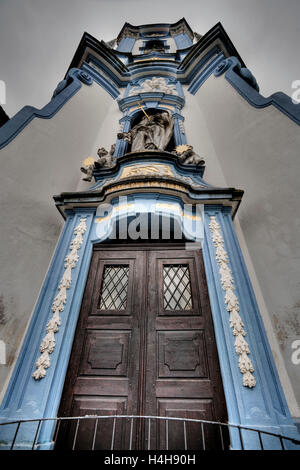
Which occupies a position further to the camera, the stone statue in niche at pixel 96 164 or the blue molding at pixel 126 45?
the blue molding at pixel 126 45

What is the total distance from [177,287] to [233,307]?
961 millimetres

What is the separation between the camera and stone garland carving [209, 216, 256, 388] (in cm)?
272

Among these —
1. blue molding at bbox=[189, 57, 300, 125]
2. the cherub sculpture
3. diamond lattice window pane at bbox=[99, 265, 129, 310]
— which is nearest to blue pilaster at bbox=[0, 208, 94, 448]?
diamond lattice window pane at bbox=[99, 265, 129, 310]

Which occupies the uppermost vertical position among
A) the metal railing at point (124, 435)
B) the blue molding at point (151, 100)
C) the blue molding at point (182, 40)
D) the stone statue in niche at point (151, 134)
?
the blue molding at point (182, 40)

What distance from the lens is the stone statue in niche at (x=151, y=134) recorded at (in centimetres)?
610

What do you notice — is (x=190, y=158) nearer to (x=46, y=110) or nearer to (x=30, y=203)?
Result: (x=30, y=203)

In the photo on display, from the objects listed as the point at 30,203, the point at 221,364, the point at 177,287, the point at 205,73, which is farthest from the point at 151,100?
the point at 221,364

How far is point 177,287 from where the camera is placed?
388 centimetres

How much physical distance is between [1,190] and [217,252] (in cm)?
383

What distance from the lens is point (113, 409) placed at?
2801mm

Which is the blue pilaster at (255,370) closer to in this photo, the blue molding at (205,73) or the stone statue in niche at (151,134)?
the stone statue in niche at (151,134)

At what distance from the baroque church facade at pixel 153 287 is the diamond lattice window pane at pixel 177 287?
18 millimetres

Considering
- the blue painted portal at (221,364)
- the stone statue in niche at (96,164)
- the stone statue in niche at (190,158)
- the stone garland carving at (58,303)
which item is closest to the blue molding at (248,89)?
the stone statue in niche at (190,158)
